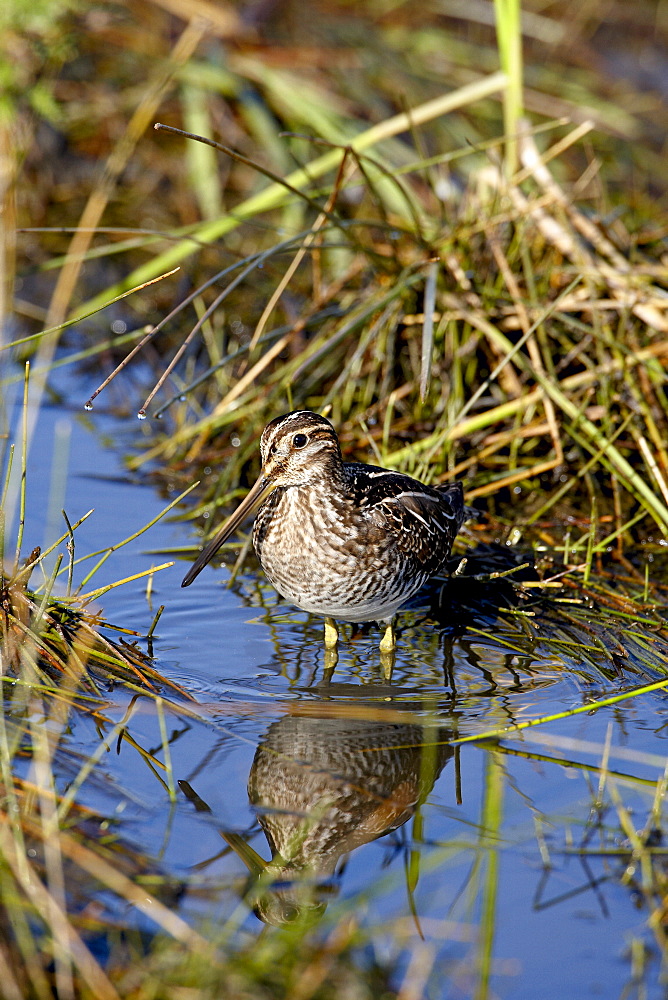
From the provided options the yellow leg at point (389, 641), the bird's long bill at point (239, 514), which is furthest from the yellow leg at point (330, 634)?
the bird's long bill at point (239, 514)

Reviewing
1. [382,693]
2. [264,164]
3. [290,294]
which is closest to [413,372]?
[290,294]

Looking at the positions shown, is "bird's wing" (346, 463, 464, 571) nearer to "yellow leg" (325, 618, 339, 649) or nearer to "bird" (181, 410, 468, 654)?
"bird" (181, 410, 468, 654)

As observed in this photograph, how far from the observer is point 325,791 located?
11.4ft

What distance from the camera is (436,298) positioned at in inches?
224

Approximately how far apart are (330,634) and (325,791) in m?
1.06

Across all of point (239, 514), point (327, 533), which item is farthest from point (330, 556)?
point (239, 514)

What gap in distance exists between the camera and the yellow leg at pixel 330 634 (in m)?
4.45

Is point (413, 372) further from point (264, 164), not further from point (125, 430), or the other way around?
point (264, 164)

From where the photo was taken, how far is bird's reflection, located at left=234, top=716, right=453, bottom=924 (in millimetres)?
3031

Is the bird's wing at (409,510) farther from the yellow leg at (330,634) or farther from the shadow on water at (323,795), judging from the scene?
the shadow on water at (323,795)

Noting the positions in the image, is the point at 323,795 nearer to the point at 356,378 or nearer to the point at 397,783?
the point at 397,783

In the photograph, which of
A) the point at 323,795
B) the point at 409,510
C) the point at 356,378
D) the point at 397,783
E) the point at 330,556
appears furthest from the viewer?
the point at 356,378

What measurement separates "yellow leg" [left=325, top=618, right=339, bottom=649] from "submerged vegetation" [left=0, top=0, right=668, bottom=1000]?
15.0 inches

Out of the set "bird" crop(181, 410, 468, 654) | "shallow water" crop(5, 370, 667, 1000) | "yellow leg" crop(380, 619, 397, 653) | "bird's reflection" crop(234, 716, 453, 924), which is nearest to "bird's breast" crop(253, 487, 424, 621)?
"bird" crop(181, 410, 468, 654)
